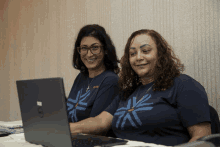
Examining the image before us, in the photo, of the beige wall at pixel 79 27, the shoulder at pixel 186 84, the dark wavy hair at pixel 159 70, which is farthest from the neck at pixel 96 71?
the shoulder at pixel 186 84

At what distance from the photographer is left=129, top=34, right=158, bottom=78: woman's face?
1.35 m

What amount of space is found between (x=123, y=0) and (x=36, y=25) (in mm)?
1859

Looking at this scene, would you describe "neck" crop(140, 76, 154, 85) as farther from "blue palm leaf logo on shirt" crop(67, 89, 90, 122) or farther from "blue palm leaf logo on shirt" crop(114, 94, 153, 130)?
"blue palm leaf logo on shirt" crop(67, 89, 90, 122)

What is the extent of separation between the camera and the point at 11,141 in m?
1.13

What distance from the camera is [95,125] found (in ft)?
4.55

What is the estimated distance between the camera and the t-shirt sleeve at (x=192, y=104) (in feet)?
3.53

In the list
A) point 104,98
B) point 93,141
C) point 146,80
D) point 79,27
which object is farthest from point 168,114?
point 79,27

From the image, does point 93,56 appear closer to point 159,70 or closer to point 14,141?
point 159,70

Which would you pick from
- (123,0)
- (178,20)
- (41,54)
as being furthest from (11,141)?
(41,54)

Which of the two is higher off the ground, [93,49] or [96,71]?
[93,49]

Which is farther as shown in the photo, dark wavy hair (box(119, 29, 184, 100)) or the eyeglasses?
the eyeglasses

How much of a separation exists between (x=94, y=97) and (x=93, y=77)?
24 centimetres

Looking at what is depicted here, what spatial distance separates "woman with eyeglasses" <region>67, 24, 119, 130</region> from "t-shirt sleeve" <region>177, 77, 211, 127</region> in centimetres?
62

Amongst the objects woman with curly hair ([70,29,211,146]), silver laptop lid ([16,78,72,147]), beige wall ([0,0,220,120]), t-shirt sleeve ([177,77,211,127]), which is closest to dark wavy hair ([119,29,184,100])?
woman with curly hair ([70,29,211,146])
